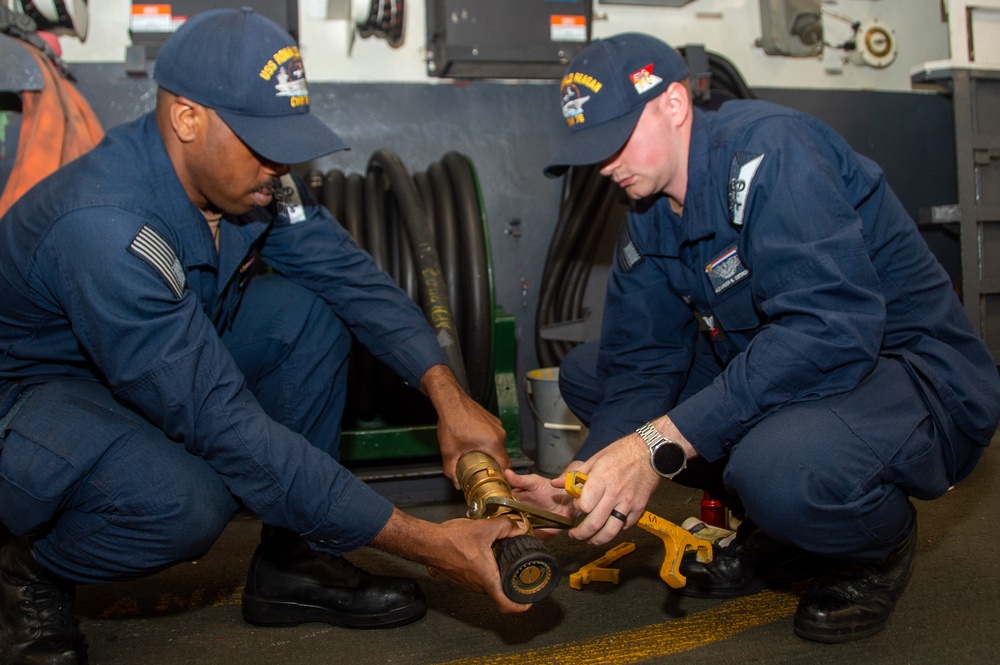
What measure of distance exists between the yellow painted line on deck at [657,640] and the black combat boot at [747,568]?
0.04 meters

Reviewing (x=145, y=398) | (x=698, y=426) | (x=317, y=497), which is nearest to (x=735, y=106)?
(x=698, y=426)

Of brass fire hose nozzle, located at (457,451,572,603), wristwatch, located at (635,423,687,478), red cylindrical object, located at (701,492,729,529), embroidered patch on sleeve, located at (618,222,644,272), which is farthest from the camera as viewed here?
red cylindrical object, located at (701,492,729,529)

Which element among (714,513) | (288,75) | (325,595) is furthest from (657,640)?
(288,75)

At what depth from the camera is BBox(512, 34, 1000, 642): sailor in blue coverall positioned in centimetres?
136

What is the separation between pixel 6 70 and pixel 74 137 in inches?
10.8

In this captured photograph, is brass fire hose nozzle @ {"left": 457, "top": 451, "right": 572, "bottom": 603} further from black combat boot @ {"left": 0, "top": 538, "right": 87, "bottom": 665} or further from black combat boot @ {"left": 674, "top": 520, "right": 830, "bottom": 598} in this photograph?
black combat boot @ {"left": 0, "top": 538, "right": 87, "bottom": 665}

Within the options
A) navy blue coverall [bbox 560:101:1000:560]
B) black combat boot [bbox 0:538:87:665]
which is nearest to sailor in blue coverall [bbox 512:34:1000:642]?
navy blue coverall [bbox 560:101:1000:560]

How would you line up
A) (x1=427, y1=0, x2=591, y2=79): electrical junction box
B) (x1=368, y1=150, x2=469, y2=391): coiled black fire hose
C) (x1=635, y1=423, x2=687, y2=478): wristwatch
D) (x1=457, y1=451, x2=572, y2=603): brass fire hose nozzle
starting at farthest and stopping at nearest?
(x1=427, y1=0, x2=591, y2=79): electrical junction box
(x1=368, y1=150, x2=469, y2=391): coiled black fire hose
(x1=635, y1=423, x2=687, y2=478): wristwatch
(x1=457, y1=451, x2=572, y2=603): brass fire hose nozzle

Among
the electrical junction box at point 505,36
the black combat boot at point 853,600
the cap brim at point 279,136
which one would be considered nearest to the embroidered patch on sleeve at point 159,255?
the cap brim at point 279,136

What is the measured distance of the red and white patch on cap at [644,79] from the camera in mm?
1607

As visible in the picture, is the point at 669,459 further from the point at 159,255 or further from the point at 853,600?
the point at 159,255

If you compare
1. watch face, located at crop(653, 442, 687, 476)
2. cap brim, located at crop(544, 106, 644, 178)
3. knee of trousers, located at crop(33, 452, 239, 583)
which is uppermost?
cap brim, located at crop(544, 106, 644, 178)

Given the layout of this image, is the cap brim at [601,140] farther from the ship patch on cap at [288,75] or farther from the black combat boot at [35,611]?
the black combat boot at [35,611]

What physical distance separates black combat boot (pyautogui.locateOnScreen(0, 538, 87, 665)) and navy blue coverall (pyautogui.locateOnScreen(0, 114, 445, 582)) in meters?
0.09
